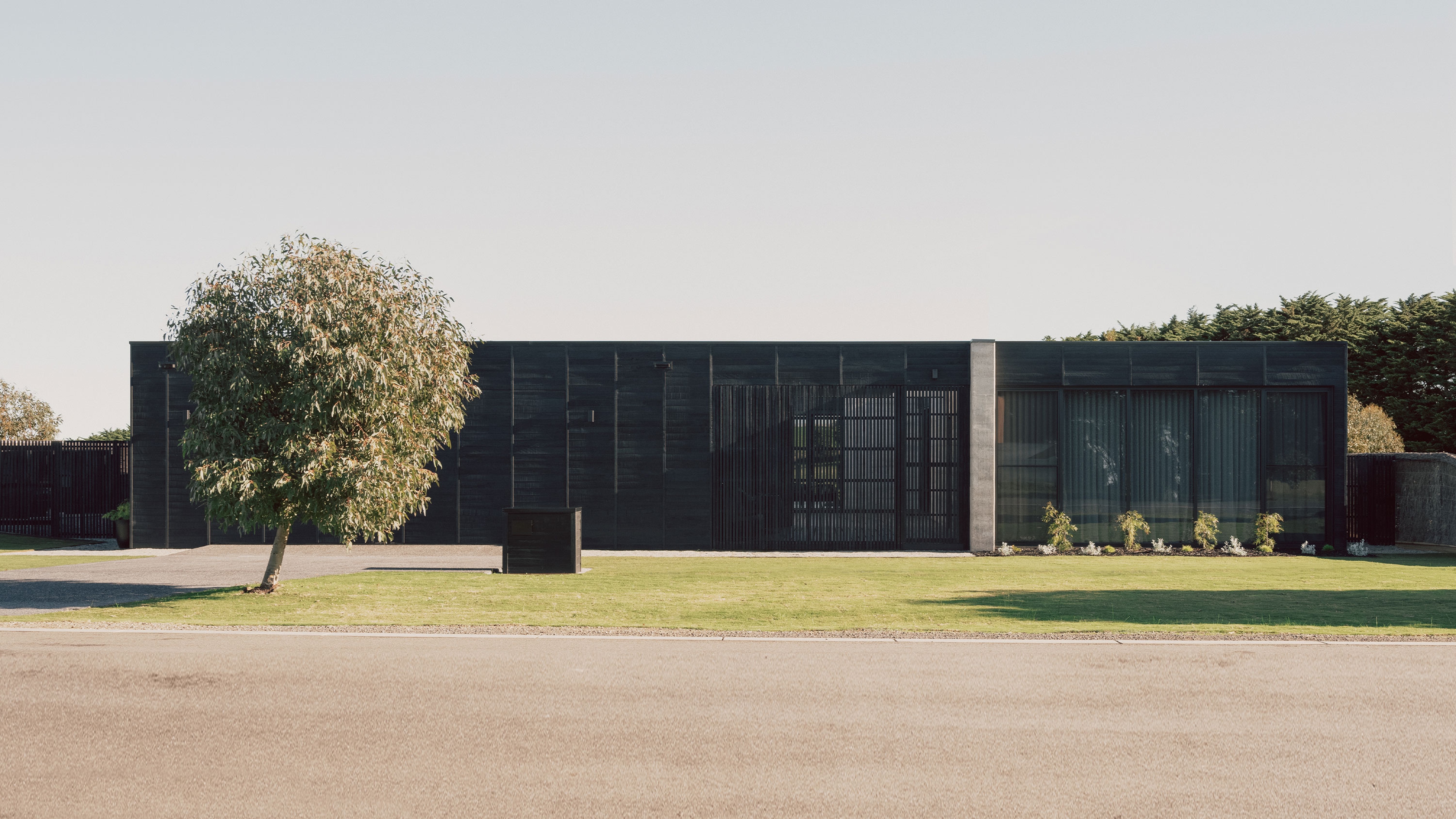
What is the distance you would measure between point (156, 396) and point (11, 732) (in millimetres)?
19976

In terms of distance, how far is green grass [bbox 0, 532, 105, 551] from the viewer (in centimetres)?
2483

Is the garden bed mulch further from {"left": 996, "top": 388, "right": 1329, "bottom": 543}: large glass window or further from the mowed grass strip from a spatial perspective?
{"left": 996, "top": 388, "right": 1329, "bottom": 543}: large glass window

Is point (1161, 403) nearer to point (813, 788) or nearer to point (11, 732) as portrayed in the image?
point (813, 788)

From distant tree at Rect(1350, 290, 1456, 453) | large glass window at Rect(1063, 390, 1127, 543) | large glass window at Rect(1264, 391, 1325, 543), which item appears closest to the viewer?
large glass window at Rect(1264, 391, 1325, 543)

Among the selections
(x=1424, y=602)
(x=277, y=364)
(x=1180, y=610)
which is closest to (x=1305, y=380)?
(x=1424, y=602)

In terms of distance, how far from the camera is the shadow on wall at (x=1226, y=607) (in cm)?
1245

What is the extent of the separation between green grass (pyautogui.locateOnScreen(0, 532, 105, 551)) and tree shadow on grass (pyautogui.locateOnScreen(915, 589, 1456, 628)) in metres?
22.2

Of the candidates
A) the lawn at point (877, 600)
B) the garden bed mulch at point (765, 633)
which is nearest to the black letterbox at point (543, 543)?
the lawn at point (877, 600)

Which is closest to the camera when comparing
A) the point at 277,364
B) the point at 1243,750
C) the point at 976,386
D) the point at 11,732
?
the point at 1243,750

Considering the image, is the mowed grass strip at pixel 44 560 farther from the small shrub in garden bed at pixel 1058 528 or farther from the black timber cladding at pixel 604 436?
the small shrub in garden bed at pixel 1058 528

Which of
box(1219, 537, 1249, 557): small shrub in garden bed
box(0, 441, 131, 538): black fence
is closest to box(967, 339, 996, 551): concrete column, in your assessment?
box(1219, 537, 1249, 557): small shrub in garden bed

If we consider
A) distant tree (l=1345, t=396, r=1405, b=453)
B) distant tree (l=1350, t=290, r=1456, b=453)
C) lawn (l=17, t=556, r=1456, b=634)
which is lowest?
lawn (l=17, t=556, r=1456, b=634)

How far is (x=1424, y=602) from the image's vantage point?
14.2 meters

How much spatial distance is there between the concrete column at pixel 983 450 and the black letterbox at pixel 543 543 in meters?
9.82
